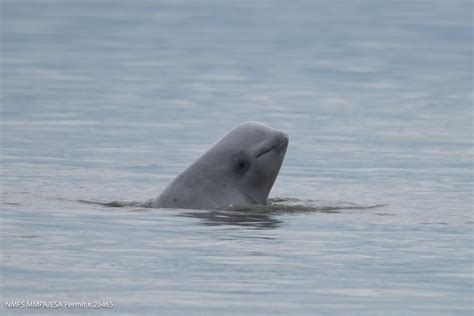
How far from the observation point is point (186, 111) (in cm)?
4406

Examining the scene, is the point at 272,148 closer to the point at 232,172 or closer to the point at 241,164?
the point at 241,164

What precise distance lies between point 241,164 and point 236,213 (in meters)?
0.60

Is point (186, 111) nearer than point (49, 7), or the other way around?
point (186, 111)

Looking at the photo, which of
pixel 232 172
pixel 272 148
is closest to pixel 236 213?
pixel 232 172

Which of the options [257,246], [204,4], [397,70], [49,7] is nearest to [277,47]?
[397,70]

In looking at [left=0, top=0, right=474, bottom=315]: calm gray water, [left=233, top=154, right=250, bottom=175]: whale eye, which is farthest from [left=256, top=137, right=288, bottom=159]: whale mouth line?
[left=0, top=0, right=474, bottom=315]: calm gray water

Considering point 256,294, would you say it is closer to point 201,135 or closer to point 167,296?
point 167,296

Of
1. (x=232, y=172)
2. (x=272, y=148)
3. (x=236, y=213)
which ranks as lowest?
(x=236, y=213)

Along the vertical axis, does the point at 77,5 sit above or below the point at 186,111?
below

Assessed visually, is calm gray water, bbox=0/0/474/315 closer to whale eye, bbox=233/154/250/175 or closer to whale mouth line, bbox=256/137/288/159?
whale eye, bbox=233/154/250/175

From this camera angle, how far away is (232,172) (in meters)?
24.1

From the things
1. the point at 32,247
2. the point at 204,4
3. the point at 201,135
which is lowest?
the point at 204,4

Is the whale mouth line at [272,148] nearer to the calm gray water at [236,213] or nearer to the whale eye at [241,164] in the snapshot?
the whale eye at [241,164]

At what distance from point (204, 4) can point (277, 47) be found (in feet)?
168
